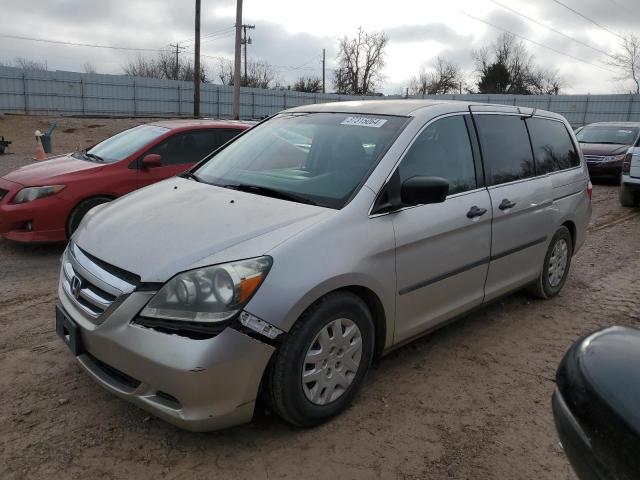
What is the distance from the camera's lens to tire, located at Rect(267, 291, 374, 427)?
2.56m

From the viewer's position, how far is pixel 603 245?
723 cm

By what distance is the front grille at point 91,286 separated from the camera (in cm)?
257

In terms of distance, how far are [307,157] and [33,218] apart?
3605 mm

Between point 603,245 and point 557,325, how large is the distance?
3.45 meters

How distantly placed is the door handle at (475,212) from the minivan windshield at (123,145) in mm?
4409

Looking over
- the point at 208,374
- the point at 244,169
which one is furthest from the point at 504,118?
the point at 208,374

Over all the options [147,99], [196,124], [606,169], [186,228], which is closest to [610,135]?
[606,169]

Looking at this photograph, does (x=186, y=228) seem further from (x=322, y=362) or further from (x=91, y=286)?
(x=322, y=362)

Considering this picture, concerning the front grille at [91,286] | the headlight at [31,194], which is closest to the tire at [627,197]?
the headlight at [31,194]

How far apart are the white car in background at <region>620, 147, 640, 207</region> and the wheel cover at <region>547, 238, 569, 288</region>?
5746 millimetres

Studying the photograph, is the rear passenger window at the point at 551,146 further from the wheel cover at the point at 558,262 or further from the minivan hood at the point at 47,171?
the minivan hood at the point at 47,171

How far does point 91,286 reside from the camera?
273 cm

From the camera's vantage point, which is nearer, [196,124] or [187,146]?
[187,146]

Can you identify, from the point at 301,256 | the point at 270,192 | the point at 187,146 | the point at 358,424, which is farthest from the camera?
the point at 187,146
